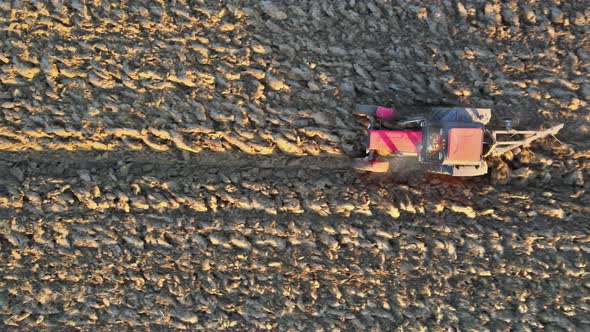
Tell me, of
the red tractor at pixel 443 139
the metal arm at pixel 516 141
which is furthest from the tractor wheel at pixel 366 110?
the metal arm at pixel 516 141

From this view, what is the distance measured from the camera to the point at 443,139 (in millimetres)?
2744

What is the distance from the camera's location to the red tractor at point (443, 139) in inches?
106

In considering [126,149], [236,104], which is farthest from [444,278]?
[126,149]

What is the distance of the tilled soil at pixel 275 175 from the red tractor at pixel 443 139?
137 mm

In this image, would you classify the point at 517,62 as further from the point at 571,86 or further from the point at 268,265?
the point at 268,265

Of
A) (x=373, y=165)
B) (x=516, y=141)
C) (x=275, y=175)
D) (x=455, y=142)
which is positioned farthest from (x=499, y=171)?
(x=275, y=175)

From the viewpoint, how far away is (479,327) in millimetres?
2902

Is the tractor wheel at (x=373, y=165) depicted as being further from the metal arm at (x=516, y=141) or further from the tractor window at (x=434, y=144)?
the metal arm at (x=516, y=141)

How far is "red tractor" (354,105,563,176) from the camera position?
8.86 ft

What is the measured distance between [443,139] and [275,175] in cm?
93

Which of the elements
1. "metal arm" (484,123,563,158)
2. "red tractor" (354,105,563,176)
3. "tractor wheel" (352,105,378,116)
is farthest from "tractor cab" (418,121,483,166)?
"tractor wheel" (352,105,378,116)

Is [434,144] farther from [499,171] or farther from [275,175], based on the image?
[275,175]

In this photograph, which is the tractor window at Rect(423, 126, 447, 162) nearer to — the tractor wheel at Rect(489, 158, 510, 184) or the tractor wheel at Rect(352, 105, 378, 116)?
the tractor wheel at Rect(352, 105, 378, 116)

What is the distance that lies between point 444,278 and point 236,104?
4.90ft
